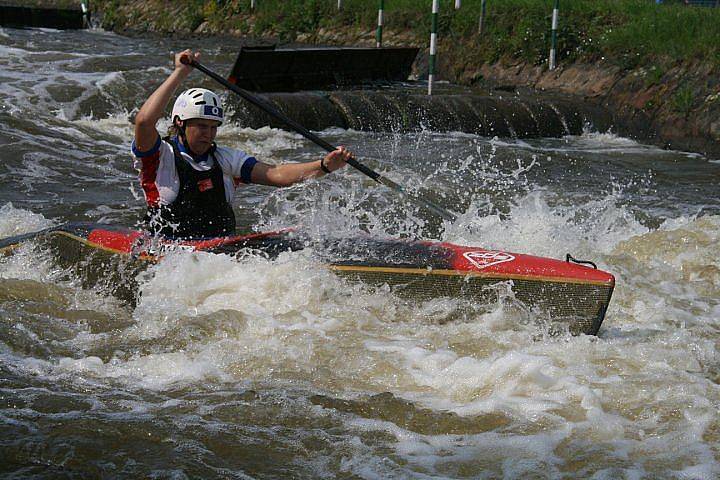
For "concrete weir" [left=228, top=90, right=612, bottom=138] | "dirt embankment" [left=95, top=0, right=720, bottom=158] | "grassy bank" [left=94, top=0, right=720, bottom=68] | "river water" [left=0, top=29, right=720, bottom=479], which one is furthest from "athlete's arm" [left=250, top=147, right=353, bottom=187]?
"grassy bank" [left=94, top=0, right=720, bottom=68]

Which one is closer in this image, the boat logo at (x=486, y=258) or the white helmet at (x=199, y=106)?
the boat logo at (x=486, y=258)

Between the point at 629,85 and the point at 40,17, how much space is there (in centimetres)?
1387

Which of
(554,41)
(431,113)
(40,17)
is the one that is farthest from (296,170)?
(40,17)

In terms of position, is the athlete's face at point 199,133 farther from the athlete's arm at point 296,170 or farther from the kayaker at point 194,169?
the athlete's arm at point 296,170

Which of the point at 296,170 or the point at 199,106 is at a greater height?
the point at 199,106

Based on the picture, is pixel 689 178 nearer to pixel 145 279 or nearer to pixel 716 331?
pixel 716 331

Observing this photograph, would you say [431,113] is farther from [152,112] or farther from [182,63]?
[152,112]

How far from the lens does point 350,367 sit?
4449 mm

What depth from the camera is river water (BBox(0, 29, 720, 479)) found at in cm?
358

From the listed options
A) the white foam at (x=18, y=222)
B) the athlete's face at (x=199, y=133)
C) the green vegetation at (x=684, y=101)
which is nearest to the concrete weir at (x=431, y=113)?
the green vegetation at (x=684, y=101)

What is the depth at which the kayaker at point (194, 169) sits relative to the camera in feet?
16.4

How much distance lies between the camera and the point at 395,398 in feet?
13.6

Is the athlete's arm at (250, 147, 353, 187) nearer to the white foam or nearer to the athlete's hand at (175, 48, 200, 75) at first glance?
the athlete's hand at (175, 48, 200, 75)

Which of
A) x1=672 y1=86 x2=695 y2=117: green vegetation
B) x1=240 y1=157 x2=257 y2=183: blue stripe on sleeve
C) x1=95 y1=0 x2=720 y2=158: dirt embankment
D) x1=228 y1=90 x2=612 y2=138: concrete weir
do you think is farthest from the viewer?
x1=672 y1=86 x2=695 y2=117: green vegetation
